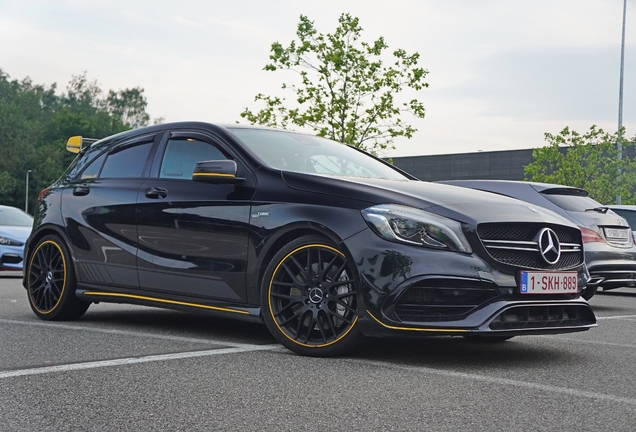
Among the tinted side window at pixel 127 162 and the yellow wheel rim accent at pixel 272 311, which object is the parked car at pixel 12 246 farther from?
the yellow wheel rim accent at pixel 272 311

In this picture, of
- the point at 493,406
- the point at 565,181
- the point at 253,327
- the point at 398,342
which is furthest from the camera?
the point at 565,181

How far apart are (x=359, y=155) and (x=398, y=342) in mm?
1715

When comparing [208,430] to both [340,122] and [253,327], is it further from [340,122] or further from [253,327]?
[340,122]

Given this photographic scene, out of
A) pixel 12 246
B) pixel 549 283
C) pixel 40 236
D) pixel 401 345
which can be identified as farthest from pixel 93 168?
pixel 12 246

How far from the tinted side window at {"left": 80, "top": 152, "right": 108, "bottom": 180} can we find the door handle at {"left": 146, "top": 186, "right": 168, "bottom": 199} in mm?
1032

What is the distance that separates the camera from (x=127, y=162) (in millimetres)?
7371

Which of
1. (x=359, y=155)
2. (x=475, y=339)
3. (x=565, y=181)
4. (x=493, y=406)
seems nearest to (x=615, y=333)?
(x=475, y=339)

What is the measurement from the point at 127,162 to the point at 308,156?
1.65 metres

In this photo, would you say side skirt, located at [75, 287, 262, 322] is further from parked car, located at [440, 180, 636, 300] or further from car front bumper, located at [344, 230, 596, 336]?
parked car, located at [440, 180, 636, 300]

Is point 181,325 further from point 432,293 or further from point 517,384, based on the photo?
point 517,384

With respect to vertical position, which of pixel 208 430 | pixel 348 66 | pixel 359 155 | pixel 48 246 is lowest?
pixel 208 430

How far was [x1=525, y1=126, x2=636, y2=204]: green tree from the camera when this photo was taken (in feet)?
135

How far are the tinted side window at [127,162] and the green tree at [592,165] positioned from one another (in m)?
35.7

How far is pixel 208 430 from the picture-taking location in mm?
3604
